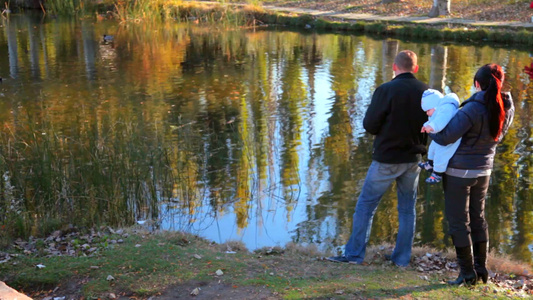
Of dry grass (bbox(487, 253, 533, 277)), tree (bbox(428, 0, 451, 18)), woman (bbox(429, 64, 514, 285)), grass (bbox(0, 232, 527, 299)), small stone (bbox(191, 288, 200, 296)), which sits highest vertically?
tree (bbox(428, 0, 451, 18))

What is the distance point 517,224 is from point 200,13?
2409 cm

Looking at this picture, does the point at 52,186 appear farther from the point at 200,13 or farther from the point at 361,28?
the point at 200,13

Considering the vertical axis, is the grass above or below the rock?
below

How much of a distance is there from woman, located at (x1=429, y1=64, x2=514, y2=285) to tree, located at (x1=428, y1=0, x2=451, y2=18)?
2301cm

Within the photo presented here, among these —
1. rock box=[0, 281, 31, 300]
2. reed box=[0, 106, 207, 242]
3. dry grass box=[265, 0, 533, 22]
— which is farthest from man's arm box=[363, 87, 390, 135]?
dry grass box=[265, 0, 533, 22]

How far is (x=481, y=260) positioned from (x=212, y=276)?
2.17 metres

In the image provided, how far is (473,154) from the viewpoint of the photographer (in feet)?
15.9

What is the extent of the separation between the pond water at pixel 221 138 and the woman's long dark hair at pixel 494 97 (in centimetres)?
259

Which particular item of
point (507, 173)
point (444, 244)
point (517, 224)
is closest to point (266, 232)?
point (444, 244)

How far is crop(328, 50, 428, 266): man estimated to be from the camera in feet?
17.2

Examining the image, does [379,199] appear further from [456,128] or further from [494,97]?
[494,97]

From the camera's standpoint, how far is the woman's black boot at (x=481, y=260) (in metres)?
5.14

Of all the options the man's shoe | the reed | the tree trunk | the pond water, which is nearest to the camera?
the man's shoe

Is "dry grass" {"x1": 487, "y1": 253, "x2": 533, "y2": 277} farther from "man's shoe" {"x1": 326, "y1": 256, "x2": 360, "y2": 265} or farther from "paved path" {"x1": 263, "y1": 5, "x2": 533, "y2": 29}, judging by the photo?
"paved path" {"x1": 263, "y1": 5, "x2": 533, "y2": 29}
